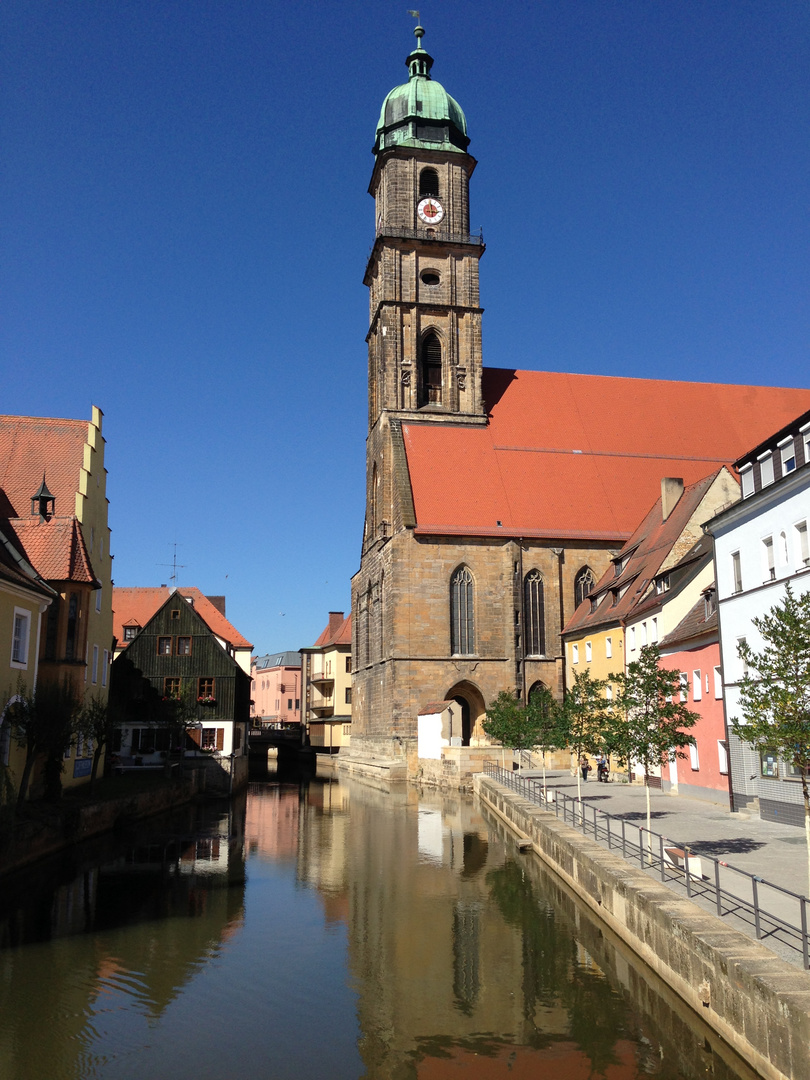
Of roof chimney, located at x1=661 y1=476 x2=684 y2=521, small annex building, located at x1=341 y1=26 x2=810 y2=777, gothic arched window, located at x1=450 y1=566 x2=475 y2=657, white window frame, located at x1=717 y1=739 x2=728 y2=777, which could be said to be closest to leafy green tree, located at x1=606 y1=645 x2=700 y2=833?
white window frame, located at x1=717 y1=739 x2=728 y2=777

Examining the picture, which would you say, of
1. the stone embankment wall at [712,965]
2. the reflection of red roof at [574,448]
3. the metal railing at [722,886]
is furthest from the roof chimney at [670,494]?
the stone embankment wall at [712,965]

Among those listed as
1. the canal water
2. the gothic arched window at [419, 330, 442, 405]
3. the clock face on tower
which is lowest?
the canal water

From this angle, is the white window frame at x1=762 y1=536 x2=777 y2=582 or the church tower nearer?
the white window frame at x1=762 y1=536 x2=777 y2=582

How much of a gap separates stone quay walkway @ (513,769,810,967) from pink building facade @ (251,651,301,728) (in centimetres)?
8627

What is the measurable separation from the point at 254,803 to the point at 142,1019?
29291 millimetres

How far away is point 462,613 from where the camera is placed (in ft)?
163

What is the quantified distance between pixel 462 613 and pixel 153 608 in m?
25.0

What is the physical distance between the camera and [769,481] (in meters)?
20.7

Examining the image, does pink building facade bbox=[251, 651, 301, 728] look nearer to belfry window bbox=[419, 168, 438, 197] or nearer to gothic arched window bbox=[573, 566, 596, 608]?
gothic arched window bbox=[573, 566, 596, 608]

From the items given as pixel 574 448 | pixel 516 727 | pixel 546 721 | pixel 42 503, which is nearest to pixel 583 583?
pixel 574 448

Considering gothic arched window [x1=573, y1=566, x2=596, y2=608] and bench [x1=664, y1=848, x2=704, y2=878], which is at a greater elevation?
gothic arched window [x1=573, y1=566, x2=596, y2=608]

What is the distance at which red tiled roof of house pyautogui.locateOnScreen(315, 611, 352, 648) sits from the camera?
79.2 meters

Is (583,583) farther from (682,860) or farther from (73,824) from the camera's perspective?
(682,860)

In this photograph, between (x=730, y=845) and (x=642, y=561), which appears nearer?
(x=730, y=845)
